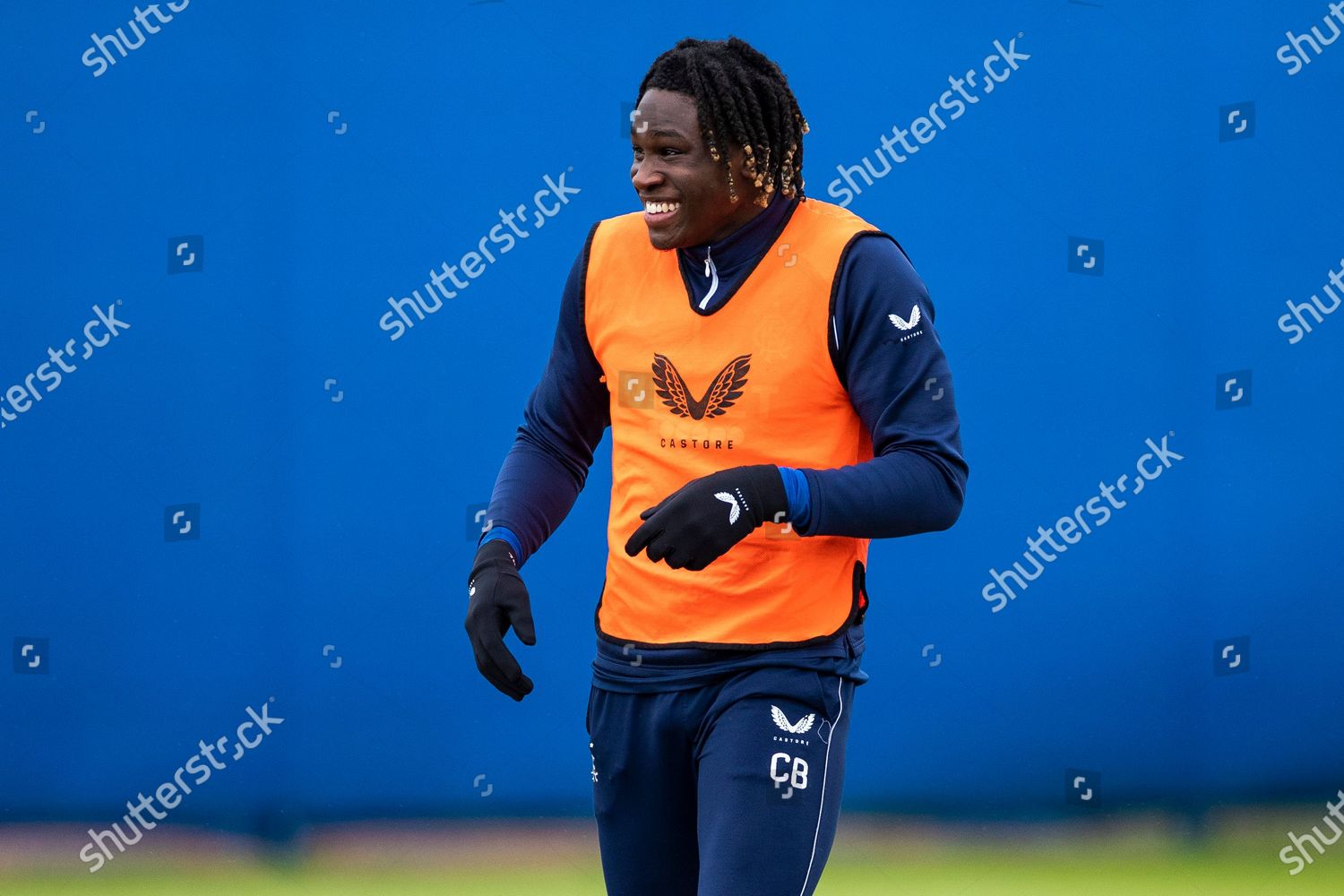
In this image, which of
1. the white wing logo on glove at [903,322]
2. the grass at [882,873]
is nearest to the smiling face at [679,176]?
the white wing logo on glove at [903,322]

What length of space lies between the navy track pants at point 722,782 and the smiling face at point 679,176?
54 centimetres

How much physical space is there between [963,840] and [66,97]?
2.71 meters

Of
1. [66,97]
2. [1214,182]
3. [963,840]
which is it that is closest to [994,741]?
[963,840]

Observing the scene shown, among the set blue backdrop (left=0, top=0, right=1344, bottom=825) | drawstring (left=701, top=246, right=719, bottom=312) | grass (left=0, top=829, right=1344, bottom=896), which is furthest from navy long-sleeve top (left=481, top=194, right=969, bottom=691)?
grass (left=0, top=829, right=1344, bottom=896)

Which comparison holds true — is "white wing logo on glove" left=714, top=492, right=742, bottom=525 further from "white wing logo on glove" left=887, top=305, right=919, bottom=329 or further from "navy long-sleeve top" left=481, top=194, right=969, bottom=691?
"white wing logo on glove" left=887, top=305, right=919, bottom=329

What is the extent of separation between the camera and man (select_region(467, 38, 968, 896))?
5.56 feet

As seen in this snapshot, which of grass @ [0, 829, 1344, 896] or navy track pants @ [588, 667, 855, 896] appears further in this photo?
grass @ [0, 829, 1344, 896]

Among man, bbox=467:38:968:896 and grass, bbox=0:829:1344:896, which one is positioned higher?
man, bbox=467:38:968:896

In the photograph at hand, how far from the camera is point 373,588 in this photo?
3.54 meters

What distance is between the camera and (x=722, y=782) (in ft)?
5.59

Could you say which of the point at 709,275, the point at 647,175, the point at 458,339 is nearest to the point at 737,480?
the point at 709,275

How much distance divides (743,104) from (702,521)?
1.86 feet

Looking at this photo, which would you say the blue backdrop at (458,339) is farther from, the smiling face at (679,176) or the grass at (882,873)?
the smiling face at (679,176)

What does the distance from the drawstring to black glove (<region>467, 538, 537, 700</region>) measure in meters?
0.41
